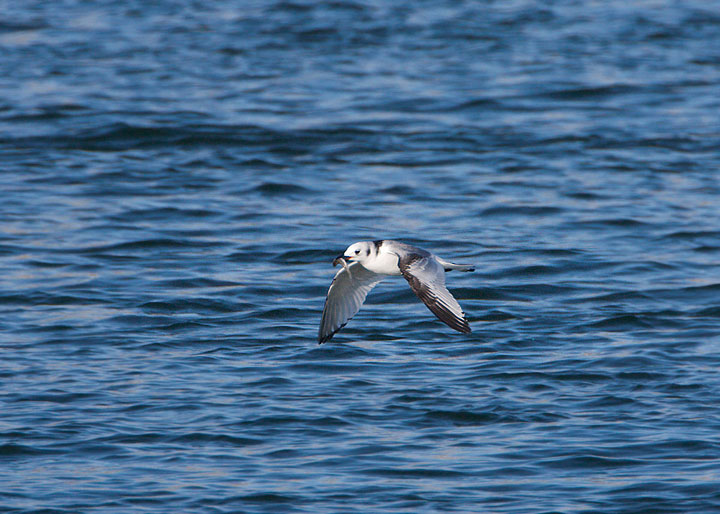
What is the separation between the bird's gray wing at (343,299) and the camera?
9672mm

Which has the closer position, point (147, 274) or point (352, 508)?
point (352, 508)

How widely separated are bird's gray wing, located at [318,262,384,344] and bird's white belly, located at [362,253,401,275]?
467 mm

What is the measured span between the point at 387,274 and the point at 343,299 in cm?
52

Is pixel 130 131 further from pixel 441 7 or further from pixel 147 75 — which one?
pixel 441 7

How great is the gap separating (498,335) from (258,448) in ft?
10.6

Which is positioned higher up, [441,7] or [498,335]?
[441,7]

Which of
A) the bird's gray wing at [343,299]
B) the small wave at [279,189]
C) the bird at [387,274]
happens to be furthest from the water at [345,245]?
the bird at [387,274]

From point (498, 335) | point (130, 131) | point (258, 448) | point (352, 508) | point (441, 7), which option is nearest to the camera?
point (352, 508)

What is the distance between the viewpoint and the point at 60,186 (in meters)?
16.2

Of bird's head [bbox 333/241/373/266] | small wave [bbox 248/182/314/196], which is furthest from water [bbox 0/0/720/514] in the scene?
bird's head [bbox 333/241/373/266]

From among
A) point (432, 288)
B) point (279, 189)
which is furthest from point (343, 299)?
point (279, 189)

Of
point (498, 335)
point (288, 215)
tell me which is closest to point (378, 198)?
point (288, 215)

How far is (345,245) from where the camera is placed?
44.5 ft

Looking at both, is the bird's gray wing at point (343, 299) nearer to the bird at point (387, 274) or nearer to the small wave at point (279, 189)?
the bird at point (387, 274)
